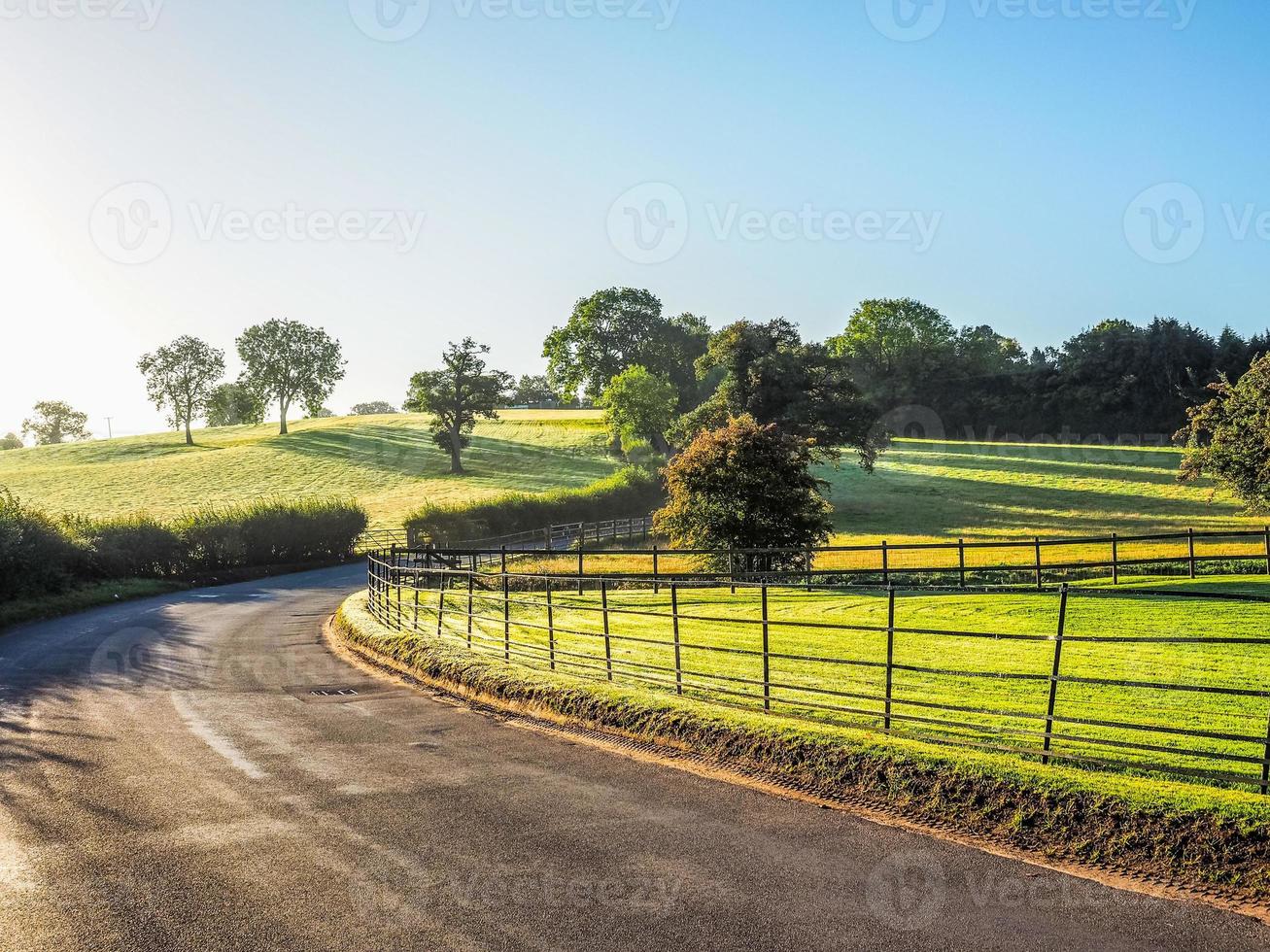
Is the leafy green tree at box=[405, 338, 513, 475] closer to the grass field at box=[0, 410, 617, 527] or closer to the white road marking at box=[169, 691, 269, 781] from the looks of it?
the grass field at box=[0, 410, 617, 527]

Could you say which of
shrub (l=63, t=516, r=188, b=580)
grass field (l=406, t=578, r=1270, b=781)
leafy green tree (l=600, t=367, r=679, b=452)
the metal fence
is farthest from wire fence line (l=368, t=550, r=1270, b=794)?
leafy green tree (l=600, t=367, r=679, b=452)

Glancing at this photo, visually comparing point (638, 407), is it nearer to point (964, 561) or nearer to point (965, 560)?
point (965, 560)

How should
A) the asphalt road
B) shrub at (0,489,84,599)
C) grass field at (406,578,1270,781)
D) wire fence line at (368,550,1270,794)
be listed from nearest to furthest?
the asphalt road < wire fence line at (368,550,1270,794) < grass field at (406,578,1270,781) < shrub at (0,489,84,599)

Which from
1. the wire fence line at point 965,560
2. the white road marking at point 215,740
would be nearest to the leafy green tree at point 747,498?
the wire fence line at point 965,560

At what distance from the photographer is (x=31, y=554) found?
31.0 meters

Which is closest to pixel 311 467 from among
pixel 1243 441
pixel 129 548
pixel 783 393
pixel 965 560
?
pixel 129 548

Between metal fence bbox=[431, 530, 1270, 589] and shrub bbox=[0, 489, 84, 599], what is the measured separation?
43.5 ft

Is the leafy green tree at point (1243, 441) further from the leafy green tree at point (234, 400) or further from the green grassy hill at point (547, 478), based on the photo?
the leafy green tree at point (234, 400)

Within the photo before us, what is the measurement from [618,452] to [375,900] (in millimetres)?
81997

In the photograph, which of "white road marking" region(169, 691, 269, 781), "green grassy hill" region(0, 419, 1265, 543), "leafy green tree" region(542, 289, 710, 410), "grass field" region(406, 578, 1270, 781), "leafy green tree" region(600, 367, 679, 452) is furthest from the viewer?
"leafy green tree" region(542, 289, 710, 410)

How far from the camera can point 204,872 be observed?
680 cm

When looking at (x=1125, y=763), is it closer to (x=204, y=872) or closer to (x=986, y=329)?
(x=204, y=872)

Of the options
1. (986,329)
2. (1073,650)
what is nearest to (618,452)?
(986,329)

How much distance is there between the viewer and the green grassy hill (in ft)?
181
